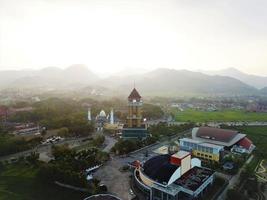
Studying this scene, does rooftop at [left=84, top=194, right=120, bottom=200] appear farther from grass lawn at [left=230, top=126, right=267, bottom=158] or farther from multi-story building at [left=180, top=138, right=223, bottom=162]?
grass lawn at [left=230, top=126, right=267, bottom=158]

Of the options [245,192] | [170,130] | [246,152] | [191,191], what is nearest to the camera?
[191,191]

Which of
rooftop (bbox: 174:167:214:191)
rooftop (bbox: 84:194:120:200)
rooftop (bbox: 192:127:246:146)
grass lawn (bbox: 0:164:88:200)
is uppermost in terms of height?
rooftop (bbox: 192:127:246:146)

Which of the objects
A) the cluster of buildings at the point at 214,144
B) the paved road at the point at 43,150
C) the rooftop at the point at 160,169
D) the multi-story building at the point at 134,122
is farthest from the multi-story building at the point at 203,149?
the paved road at the point at 43,150

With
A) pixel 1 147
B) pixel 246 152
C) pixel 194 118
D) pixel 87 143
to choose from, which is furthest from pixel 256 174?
pixel 194 118

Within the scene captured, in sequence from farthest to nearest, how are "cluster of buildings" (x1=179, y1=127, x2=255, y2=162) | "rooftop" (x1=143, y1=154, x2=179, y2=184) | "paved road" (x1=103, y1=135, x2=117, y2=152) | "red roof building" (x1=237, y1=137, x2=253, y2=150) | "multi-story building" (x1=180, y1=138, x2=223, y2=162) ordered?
"red roof building" (x1=237, y1=137, x2=253, y2=150) < "paved road" (x1=103, y1=135, x2=117, y2=152) < "cluster of buildings" (x1=179, y1=127, x2=255, y2=162) < "multi-story building" (x1=180, y1=138, x2=223, y2=162) < "rooftop" (x1=143, y1=154, x2=179, y2=184)

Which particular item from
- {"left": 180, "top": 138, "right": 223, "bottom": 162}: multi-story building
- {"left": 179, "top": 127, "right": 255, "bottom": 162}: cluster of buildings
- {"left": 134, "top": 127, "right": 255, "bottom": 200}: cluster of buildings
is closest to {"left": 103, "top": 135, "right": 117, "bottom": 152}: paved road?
{"left": 134, "top": 127, "right": 255, "bottom": 200}: cluster of buildings

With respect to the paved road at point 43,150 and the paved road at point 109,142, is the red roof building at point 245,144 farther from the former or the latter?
the paved road at point 43,150

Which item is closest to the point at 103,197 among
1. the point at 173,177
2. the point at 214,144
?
the point at 173,177

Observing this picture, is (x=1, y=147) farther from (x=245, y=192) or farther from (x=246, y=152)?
(x=246, y=152)
